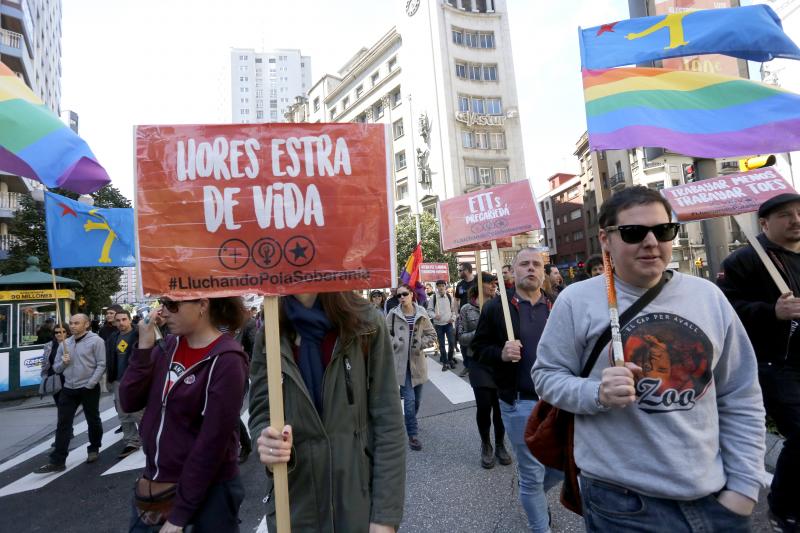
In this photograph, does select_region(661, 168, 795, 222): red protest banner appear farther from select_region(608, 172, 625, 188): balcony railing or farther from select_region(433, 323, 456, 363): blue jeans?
select_region(608, 172, 625, 188): balcony railing

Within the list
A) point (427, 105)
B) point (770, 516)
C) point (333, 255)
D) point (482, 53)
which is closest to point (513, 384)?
point (770, 516)

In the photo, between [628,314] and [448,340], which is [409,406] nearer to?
[628,314]

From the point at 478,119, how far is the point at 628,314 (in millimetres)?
41307

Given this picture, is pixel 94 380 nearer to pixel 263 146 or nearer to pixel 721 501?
pixel 263 146

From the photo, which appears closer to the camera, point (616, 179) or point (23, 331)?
point (23, 331)

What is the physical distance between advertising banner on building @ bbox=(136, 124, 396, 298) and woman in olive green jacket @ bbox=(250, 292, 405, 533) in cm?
17

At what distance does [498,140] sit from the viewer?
4141cm

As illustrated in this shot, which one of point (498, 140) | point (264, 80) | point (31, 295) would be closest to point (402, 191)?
point (498, 140)

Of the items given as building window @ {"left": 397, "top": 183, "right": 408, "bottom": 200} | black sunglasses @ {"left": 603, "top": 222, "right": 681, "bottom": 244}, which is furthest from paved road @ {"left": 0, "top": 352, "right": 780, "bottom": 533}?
building window @ {"left": 397, "top": 183, "right": 408, "bottom": 200}

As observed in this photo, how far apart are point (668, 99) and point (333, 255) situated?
10.0ft

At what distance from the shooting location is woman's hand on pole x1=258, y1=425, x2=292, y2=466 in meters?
1.64

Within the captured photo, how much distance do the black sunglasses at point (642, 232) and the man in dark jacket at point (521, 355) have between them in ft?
5.82

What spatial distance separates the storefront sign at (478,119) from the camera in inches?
1564

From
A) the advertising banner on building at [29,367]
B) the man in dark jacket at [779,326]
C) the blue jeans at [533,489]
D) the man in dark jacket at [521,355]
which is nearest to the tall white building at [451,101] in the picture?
the advertising banner on building at [29,367]
